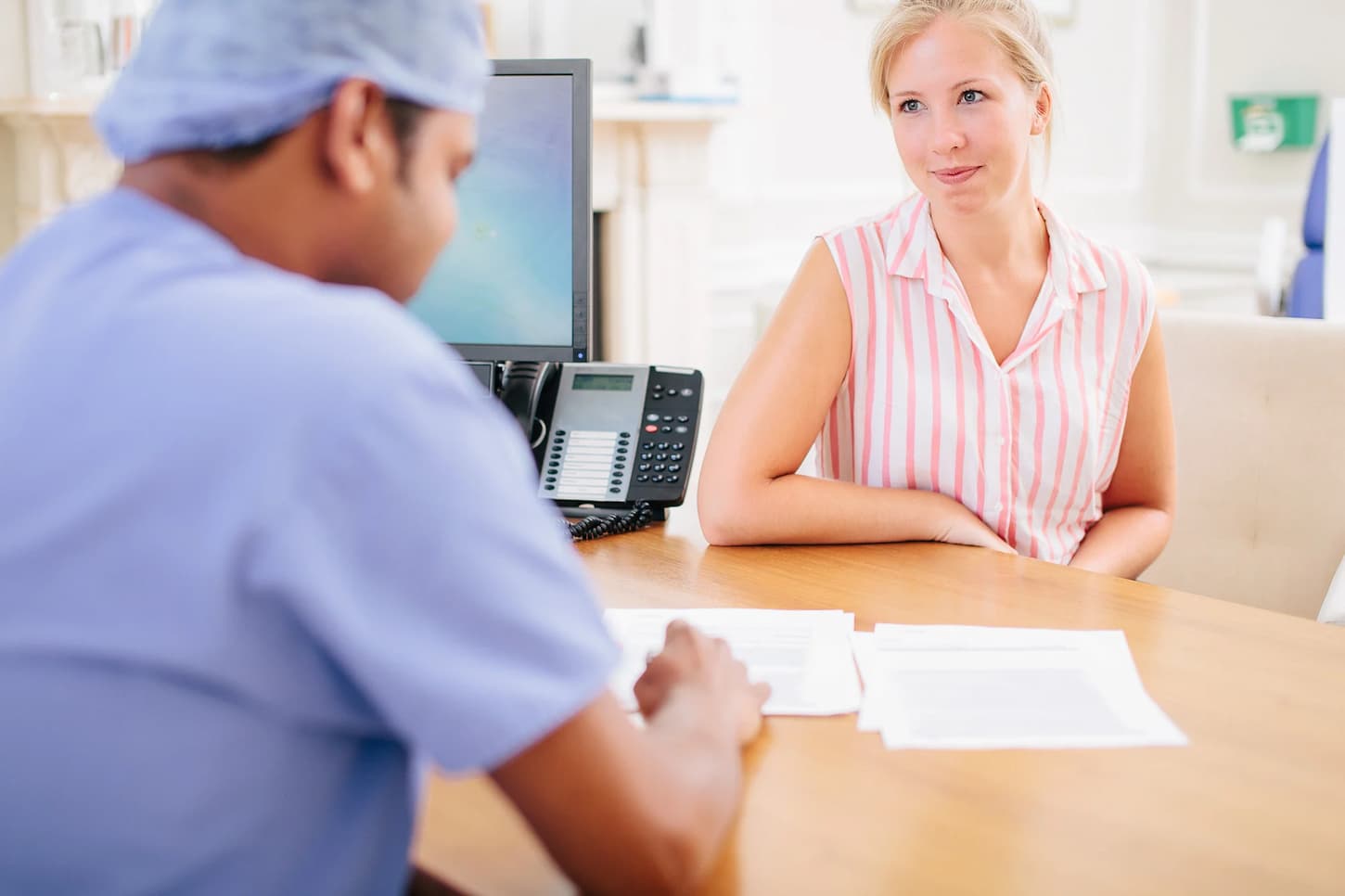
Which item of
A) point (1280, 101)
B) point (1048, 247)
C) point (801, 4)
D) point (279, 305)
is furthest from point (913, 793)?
point (1280, 101)

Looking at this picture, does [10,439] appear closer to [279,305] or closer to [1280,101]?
[279,305]

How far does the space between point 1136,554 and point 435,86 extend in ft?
3.81

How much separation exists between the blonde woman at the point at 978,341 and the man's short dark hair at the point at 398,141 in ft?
2.82

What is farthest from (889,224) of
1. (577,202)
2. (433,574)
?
(433,574)

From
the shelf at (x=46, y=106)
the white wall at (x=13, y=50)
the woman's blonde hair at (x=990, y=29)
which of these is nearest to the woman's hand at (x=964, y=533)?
the woman's blonde hair at (x=990, y=29)

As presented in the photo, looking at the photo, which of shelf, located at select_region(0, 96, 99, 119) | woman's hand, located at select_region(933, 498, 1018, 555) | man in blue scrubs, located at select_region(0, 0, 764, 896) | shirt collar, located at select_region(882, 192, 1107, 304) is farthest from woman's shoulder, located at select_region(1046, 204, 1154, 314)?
shelf, located at select_region(0, 96, 99, 119)

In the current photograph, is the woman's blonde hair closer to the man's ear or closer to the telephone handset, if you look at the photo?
the telephone handset

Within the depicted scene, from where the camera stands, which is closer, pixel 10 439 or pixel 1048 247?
pixel 10 439

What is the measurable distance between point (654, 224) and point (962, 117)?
102 inches

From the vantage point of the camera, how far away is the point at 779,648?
1.15 meters

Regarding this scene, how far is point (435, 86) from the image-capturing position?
2.31ft

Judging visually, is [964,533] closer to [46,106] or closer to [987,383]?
[987,383]

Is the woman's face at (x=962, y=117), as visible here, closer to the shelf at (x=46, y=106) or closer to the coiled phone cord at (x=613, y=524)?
the coiled phone cord at (x=613, y=524)

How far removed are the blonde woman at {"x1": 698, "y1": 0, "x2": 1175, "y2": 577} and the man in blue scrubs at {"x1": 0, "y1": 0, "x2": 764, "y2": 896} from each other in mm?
879
